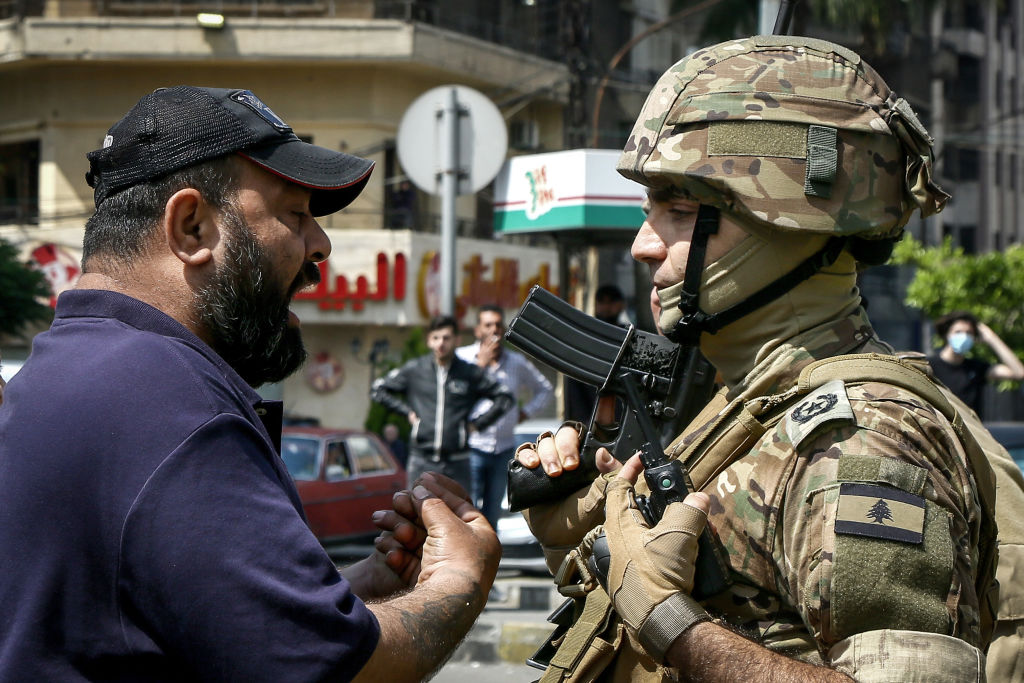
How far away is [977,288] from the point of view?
58.4 feet

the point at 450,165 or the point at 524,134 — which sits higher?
the point at 524,134

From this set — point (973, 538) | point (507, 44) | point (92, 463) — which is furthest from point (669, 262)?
point (507, 44)

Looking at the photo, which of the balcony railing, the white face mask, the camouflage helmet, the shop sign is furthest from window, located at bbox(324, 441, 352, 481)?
the balcony railing

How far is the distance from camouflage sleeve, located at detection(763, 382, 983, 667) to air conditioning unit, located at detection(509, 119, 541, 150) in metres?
21.9

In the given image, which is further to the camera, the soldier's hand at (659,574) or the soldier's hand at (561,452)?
the soldier's hand at (561,452)

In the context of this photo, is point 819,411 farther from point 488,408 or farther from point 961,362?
point 961,362

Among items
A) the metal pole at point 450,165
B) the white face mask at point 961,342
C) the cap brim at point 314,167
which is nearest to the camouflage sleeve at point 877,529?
the cap brim at point 314,167

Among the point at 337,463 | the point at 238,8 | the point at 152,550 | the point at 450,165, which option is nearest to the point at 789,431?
the point at 152,550

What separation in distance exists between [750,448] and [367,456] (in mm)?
10861

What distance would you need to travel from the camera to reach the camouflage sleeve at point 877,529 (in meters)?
1.83

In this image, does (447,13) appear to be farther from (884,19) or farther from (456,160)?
(456,160)

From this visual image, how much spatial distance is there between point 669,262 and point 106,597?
1245 mm

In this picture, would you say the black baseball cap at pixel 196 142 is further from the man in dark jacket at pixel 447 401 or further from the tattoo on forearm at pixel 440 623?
the man in dark jacket at pixel 447 401

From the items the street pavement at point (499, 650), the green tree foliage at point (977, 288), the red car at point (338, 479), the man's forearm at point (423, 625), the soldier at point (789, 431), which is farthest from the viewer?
the green tree foliage at point (977, 288)
